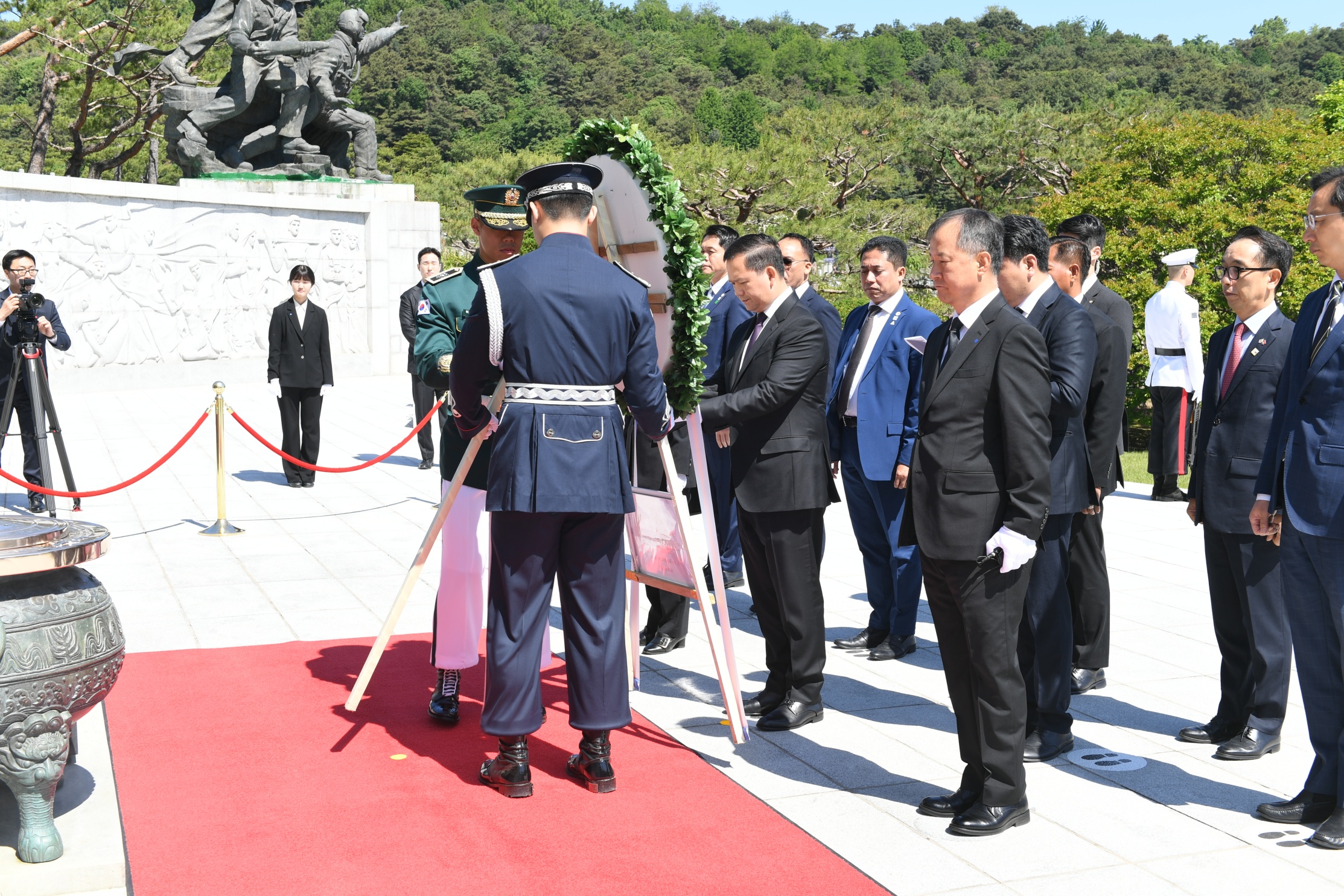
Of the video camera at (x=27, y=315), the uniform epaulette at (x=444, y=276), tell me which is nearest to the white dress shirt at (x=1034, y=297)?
the uniform epaulette at (x=444, y=276)

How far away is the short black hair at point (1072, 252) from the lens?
16.4 ft

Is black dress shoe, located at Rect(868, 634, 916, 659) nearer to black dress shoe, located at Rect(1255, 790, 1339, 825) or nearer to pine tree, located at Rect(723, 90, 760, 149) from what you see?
black dress shoe, located at Rect(1255, 790, 1339, 825)

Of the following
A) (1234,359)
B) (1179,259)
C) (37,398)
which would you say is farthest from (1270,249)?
(37,398)

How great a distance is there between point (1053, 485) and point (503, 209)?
2.26 meters

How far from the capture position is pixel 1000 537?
3439mm

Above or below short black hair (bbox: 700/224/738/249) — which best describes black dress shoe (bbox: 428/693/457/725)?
below

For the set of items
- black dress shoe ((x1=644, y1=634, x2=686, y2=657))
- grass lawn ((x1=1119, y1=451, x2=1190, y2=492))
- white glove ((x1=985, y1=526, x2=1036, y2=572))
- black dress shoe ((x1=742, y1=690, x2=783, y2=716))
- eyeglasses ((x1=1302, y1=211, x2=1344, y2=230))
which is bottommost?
grass lawn ((x1=1119, y1=451, x2=1190, y2=492))

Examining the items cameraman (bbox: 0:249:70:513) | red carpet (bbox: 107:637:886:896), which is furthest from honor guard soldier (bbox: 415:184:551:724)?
cameraman (bbox: 0:249:70:513)

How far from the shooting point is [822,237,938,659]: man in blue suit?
5641 millimetres

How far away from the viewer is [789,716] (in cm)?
461

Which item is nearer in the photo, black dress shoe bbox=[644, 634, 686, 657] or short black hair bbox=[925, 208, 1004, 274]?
short black hair bbox=[925, 208, 1004, 274]

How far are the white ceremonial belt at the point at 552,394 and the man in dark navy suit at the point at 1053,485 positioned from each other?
64.5 inches

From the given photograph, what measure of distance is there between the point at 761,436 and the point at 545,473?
46.5 inches

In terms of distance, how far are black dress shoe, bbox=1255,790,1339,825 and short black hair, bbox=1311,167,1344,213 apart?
1780 mm
